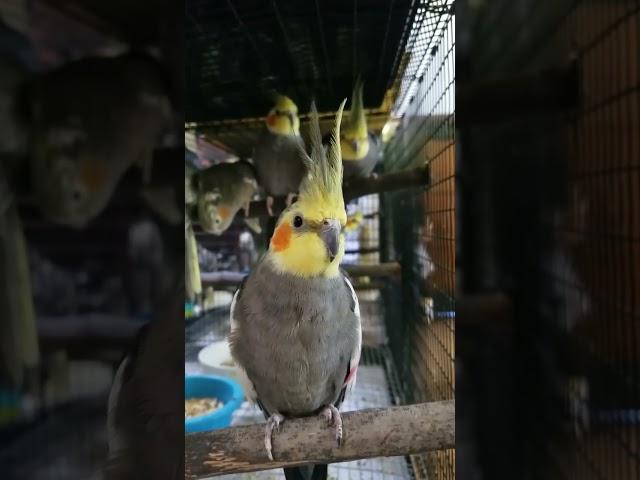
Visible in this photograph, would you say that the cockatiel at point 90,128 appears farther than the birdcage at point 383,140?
No

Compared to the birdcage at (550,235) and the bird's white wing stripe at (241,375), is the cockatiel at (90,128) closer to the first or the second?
the birdcage at (550,235)

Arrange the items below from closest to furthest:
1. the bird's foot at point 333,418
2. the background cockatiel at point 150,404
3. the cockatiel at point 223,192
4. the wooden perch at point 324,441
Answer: the background cockatiel at point 150,404
the wooden perch at point 324,441
the bird's foot at point 333,418
the cockatiel at point 223,192

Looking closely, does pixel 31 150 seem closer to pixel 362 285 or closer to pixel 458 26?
pixel 458 26

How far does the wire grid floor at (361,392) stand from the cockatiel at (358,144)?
16.6 inches

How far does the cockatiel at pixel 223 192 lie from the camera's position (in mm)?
948

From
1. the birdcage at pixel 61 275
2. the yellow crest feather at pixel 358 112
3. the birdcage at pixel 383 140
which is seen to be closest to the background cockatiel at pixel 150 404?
the birdcage at pixel 61 275

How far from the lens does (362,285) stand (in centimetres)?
95

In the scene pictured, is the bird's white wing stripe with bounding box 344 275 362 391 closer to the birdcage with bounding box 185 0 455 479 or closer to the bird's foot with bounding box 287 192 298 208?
the birdcage with bounding box 185 0 455 479

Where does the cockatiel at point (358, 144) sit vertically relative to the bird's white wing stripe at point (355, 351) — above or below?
above

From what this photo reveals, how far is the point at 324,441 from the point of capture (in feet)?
2.70

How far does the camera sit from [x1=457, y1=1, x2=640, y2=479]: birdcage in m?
0.28

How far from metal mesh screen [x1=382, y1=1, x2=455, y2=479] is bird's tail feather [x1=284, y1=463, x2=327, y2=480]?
0.19m

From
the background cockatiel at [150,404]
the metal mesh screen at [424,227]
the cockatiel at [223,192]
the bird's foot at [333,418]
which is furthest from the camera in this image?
the cockatiel at [223,192]

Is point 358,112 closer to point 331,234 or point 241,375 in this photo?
point 331,234
